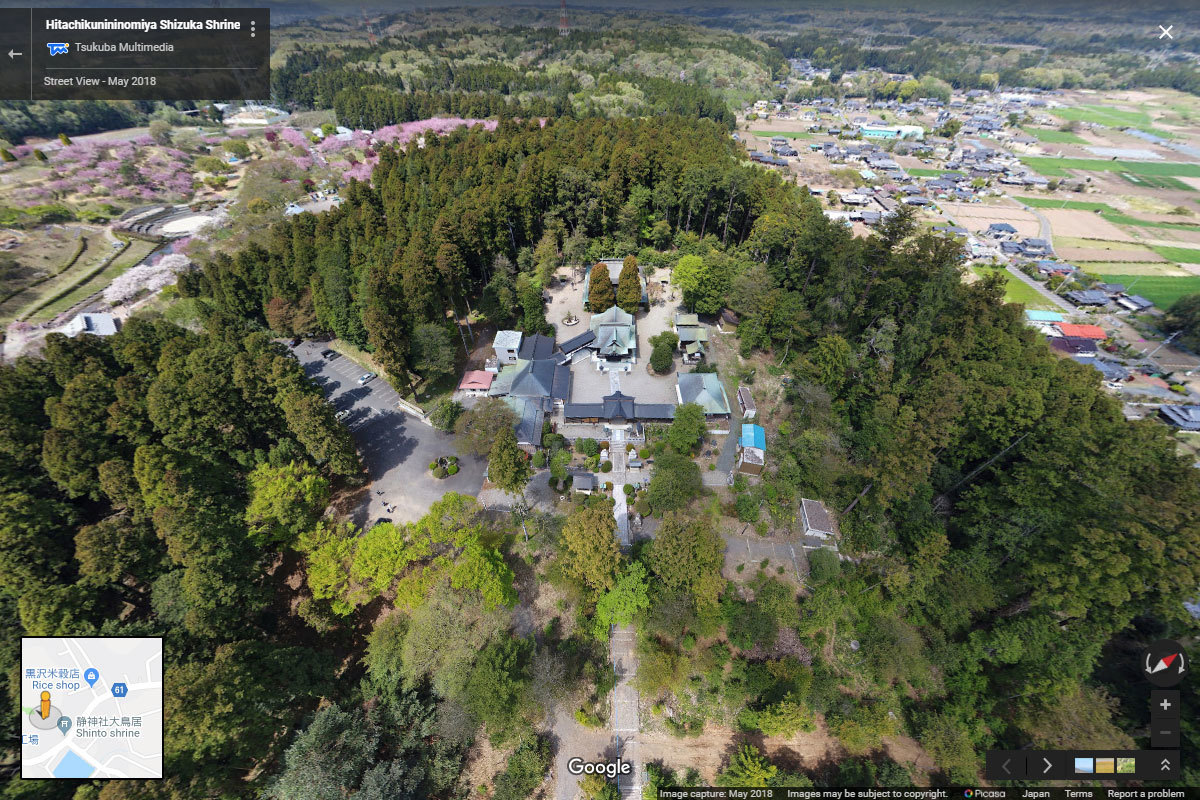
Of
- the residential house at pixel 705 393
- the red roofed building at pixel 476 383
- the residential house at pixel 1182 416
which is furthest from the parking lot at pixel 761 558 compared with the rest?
the residential house at pixel 1182 416

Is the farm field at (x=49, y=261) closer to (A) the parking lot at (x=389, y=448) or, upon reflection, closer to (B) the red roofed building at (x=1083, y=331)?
(A) the parking lot at (x=389, y=448)

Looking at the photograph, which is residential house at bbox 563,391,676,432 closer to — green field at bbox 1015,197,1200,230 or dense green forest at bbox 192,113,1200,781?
dense green forest at bbox 192,113,1200,781

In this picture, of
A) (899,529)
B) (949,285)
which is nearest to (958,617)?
(899,529)

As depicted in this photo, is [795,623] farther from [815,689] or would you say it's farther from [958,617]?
[958,617]

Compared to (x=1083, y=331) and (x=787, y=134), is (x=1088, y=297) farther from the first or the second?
(x=787, y=134)

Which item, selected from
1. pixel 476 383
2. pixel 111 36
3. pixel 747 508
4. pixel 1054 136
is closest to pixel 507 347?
pixel 476 383
